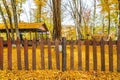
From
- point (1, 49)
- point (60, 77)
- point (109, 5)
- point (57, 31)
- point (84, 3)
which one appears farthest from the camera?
point (84, 3)

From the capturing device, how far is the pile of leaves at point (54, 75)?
292 inches

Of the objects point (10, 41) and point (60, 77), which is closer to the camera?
point (60, 77)

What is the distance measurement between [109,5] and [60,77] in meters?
23.1

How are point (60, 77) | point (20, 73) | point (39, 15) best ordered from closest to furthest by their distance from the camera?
point (60, 77)
point (20, 73)
point (39, 15)

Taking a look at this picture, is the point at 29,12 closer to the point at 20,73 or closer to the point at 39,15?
the point at 39,15

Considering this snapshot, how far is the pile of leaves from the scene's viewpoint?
292 inches

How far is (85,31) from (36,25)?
618 inches

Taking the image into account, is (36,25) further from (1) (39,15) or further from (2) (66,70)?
(2) (66,70)

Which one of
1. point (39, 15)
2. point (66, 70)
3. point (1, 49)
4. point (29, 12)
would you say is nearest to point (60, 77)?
point (66, 70)

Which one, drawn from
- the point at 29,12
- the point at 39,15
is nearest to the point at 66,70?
the point at 39,15

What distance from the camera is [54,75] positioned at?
25.4ft

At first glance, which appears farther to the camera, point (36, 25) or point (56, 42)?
point (36, 25)

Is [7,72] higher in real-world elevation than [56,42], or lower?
lower

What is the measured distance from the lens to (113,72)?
8359mm
